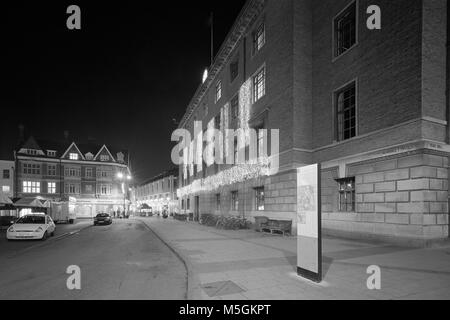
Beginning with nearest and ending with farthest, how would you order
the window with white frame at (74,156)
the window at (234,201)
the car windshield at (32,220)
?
the car windshield at (32,220) → the window at (234,201) → the window with white frame at (74,156)

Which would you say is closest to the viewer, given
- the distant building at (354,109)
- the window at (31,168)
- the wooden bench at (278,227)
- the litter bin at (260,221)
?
the distant building at (354,109)

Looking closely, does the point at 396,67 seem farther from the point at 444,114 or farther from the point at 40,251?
the point at 40,251

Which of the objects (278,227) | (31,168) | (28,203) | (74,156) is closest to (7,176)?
(31,168)

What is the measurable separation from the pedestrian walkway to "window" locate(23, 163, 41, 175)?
53893 millimetres

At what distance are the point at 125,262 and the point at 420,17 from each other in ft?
48.2

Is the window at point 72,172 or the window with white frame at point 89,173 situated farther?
the window with white frame at point 89,173

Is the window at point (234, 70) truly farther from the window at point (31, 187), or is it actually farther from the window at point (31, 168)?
the window at point (31, 187)

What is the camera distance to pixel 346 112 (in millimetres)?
16984

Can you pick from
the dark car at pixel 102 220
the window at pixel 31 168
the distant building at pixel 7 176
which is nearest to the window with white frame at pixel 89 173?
the window at pixel 31 168

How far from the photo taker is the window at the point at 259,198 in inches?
900

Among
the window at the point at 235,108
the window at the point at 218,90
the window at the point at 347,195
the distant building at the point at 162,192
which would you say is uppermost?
the window at the point at 218,90

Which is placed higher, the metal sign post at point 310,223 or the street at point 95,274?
the metal sign post at point 310,223

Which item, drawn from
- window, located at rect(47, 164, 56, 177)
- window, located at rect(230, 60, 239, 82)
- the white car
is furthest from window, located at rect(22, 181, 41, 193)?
window, located at rect(230, 60, 239, 82)

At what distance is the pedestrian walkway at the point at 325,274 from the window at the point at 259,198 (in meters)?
11.2
